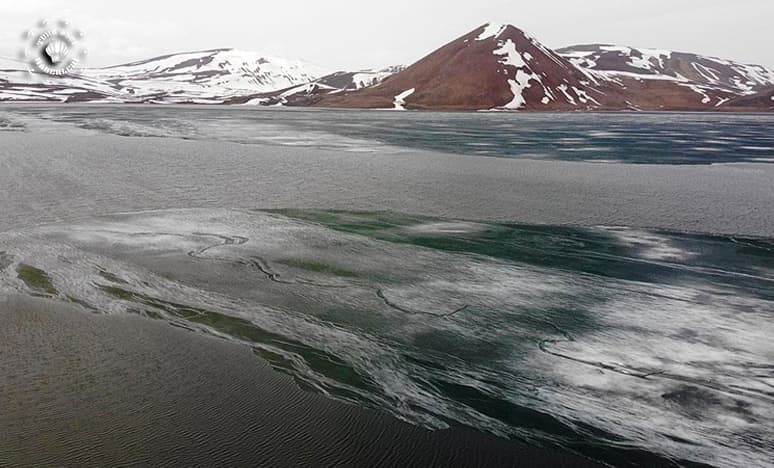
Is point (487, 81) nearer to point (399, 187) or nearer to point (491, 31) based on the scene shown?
point (491, 31)

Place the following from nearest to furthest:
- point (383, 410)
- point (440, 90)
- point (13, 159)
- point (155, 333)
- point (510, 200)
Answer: point (383, 410) < point (155, 333) < point (510, 200) < point (13, 159) < point (440, 90)

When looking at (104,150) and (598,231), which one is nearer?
(598,231)

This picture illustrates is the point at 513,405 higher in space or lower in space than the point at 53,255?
lower

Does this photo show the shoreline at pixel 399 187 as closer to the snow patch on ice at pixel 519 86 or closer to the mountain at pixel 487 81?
the snow patch on ice at pixel 519 86

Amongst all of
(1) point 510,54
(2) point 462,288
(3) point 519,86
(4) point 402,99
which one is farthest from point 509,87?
(2) point 462,288

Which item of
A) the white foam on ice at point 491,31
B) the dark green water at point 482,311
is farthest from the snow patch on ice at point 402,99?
the dark green water at point 482,311

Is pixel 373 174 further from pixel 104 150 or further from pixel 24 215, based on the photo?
pixel 104 150

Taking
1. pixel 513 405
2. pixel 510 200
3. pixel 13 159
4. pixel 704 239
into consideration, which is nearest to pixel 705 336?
pixel 513 405
